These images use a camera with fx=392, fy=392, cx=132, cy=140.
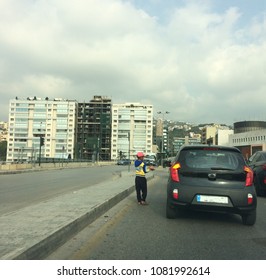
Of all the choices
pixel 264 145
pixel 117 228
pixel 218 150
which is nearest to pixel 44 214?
pixel 117 228

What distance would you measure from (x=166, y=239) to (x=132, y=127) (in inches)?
5735

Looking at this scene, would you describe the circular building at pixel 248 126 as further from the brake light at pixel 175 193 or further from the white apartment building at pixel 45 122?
the brake light at pixel 175 193

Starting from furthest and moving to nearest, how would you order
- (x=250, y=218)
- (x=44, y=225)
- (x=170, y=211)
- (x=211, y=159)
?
(x=170, y=211)
(x=211, y=159)
(x=250, y=218)
(x=44, y=225)

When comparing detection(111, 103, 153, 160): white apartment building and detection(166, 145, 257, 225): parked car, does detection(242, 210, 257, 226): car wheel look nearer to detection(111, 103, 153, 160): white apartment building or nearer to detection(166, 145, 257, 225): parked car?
detection(166, 145, 257, 225): parked car

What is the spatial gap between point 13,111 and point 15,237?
140501mm

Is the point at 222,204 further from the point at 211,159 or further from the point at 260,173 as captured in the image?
the point at 260,173

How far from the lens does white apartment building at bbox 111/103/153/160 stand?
150 m

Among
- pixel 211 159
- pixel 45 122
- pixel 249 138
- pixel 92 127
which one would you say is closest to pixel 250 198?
pixel 211 159

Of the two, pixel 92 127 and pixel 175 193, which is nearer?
pixel 175 193

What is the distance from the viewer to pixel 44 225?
728 centimetres

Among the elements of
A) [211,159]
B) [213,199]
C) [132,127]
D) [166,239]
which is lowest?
[166,239]

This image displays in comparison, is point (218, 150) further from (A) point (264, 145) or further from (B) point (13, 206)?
(A) point (264, 145)

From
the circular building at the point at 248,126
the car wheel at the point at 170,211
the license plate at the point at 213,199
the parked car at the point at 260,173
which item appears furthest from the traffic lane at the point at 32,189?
the circular building at the point at 248,126

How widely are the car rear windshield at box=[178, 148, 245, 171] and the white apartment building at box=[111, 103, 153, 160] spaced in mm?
138971
